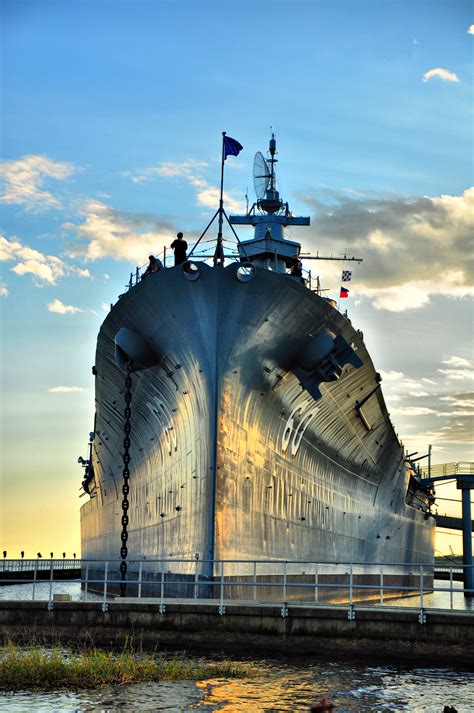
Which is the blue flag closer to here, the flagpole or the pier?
the flagpole

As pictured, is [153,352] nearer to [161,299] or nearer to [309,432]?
[161,299]

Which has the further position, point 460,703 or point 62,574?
point 62,574

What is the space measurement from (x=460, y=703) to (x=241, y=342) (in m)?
11.0

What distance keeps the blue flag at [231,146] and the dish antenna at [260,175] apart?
1371cm

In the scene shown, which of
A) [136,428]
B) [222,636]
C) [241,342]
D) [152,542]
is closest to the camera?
[222,636]

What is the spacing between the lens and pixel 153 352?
2259 cm

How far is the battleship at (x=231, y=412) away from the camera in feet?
68.2

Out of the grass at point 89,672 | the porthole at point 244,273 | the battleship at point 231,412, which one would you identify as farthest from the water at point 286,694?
the porthole at point 244,273

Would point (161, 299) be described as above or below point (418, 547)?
above

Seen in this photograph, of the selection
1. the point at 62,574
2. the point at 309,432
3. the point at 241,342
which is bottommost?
the point at 62,574

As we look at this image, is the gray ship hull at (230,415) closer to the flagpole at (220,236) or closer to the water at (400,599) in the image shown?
the flagpole at (220,236)

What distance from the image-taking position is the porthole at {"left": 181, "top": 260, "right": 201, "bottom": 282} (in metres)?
21.2

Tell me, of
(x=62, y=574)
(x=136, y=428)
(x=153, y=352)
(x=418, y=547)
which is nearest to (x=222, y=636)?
(x=153, y=352)

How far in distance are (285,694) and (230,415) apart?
9419 millimetres
